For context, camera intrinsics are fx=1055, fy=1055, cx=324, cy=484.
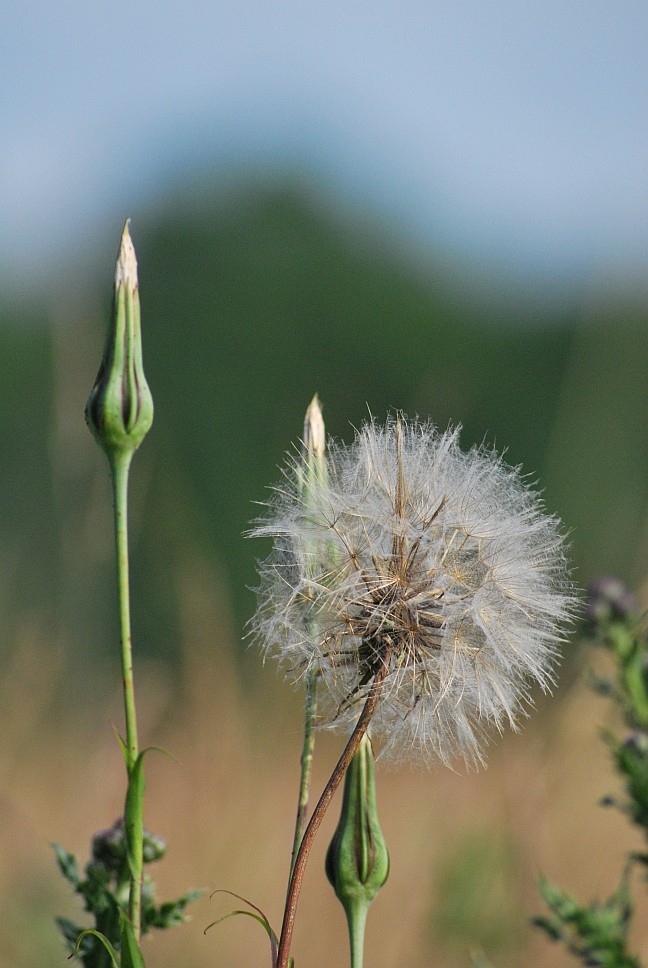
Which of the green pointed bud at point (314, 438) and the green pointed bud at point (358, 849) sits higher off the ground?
the green pointed bud at point (314, 438)

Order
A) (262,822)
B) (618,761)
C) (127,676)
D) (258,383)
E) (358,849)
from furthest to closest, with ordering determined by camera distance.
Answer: (258,383) < (262,822) < (618,761) < (358,849) < (127,676)

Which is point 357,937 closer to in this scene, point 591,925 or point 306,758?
point 306,758

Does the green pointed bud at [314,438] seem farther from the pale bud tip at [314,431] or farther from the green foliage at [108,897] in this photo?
the green foliage at [108,897]

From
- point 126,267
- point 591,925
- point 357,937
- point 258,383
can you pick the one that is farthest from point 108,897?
point 258,383

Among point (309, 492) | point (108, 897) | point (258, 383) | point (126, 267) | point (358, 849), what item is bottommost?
point (108, 897)

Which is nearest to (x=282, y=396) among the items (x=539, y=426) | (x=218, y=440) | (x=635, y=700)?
(x=218, y=440)

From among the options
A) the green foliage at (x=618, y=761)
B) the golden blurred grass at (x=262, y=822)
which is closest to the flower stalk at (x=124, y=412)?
the green foliage at (x=618, y=761)
